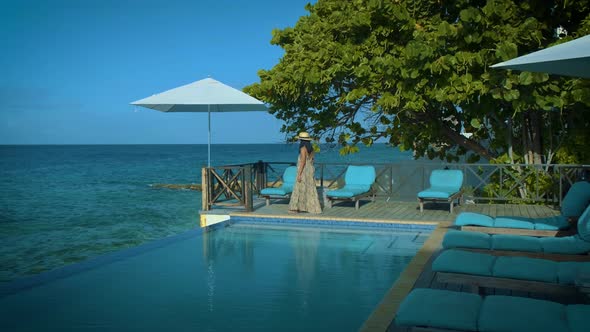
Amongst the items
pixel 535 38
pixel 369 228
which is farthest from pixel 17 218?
pixel 535 38

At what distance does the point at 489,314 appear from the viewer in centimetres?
306

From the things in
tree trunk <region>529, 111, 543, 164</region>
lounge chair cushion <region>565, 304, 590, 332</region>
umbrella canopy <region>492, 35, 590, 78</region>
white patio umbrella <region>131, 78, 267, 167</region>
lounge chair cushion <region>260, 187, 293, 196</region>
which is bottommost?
lounge chair cushion <region>565, 304, 590, 332</region>

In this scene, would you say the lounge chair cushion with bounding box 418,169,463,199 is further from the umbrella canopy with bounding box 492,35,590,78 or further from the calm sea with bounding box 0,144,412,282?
the umbrella canopy with bounding box 492,35,590,78

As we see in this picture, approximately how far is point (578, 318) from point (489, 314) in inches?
18.7

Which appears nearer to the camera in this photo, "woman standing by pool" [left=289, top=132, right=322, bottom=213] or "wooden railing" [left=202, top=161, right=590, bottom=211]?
"woman standing by pool" [left=289, top=132, right=322, bottom=213]

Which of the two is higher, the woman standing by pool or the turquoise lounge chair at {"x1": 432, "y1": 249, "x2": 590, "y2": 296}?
the woman standing by pool

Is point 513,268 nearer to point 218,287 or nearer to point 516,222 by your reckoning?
point 516,222

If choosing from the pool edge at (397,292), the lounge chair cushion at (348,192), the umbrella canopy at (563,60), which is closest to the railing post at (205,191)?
the lounge chair cushion at (348,192)

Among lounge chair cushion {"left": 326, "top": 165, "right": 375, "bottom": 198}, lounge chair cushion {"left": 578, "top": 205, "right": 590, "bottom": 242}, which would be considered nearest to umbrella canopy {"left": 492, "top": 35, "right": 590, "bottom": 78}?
lounge chair cushion {"left": 578, "top": 205, "right": 590, "bottom": 242}

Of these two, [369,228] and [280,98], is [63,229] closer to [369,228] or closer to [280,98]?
[280,98]

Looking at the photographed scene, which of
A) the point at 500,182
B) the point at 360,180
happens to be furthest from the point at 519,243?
the point at 360,180

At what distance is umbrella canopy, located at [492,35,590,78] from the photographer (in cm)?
416

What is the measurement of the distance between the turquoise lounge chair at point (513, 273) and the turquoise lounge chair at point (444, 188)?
5.18 metres

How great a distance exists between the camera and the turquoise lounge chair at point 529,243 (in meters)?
4.82
